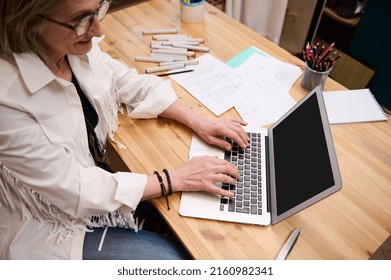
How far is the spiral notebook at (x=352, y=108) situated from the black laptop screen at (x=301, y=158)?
9.2 inches

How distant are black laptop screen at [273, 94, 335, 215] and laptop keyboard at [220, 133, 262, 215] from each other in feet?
0.17

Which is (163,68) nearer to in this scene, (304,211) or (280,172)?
(280,172)

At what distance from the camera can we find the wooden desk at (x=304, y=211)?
2.37ft

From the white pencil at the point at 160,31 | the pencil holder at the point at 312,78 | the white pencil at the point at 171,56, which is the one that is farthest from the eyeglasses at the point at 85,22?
the pencil holder at the point at 312,78

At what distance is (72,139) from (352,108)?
2.91 ft

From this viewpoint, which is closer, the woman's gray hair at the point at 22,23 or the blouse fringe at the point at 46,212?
the woman's gray hair at the point at 22,23

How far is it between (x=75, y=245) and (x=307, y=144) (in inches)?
26.7

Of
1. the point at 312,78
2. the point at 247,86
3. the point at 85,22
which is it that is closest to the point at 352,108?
the point at 312,78

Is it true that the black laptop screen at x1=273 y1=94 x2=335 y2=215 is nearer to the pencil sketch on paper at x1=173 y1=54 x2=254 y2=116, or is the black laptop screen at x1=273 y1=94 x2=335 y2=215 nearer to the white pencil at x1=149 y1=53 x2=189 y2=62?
Answer: the pencil sketch on paper at x1=173 y1=54 x2=254 y2=116

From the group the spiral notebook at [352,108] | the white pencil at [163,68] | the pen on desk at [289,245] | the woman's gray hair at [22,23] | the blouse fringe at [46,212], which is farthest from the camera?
the white pencil at [163,68]

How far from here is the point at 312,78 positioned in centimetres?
104

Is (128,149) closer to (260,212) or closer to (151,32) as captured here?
(260,212)

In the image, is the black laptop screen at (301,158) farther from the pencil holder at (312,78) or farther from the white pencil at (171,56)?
the white pencil at (171,56)

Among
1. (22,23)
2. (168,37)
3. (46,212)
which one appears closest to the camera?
(22,23)
